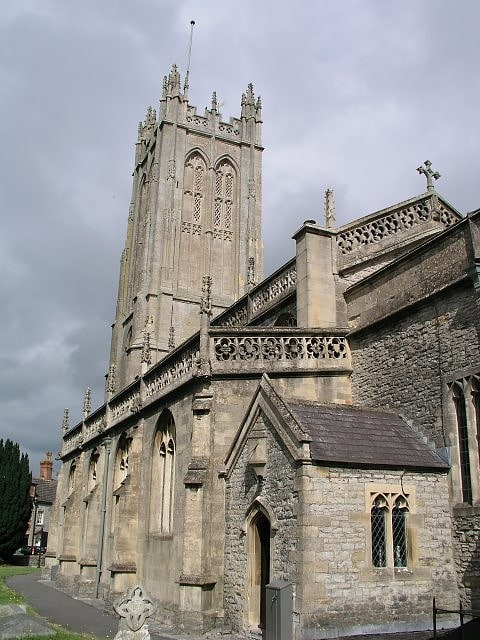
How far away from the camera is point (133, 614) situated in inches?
339

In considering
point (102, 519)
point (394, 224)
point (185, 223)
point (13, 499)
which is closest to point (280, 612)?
point (394, 224)

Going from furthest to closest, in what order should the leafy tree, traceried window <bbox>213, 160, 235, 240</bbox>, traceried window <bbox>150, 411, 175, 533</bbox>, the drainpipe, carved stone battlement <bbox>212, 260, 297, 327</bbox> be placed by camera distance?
traceried window <bbox>213, 160, 235, 240</bbox>, the leafy tree, the drainpipe, carved stone battlement <bbox>212, 260, 297, 327</bbox>, traceried window <bbox>150, 411, 175, 533</bbox>

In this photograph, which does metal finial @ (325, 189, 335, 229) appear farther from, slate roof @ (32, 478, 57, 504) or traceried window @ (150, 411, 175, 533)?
slate roof @ (32, 478, 57, 504)

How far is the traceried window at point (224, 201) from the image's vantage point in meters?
47.2

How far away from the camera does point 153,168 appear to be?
4722 cm

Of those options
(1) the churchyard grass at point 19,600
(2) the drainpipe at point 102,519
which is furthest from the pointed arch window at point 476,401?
(2) the drainpipe at point 102,519

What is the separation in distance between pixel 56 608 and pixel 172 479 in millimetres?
5629

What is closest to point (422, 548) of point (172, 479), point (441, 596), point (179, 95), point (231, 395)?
point (441, 596)

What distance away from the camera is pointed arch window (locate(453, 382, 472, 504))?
12.4 m

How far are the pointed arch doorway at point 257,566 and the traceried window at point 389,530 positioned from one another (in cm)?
221

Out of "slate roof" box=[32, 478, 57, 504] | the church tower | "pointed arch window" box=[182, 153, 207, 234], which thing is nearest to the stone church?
the church tower

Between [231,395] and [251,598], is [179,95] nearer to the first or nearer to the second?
[231,395]

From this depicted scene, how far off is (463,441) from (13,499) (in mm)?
33914

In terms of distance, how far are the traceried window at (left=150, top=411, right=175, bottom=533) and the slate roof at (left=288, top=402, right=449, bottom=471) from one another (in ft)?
20.6
